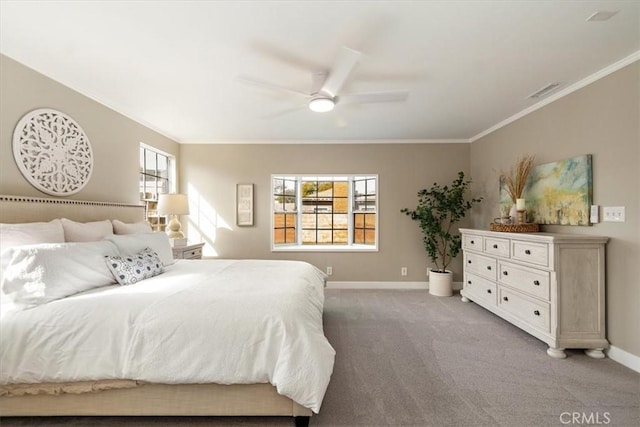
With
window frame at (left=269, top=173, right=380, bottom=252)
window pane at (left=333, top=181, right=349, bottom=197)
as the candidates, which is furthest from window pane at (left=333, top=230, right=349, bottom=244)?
window pane at (left=333, top=181, right=349, bottom=197)

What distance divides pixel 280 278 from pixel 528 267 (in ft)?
7.74

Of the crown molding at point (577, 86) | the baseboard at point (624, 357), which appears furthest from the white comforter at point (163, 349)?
the crown molding at point (577, 86)

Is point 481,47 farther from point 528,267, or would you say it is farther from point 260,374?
point 260,374

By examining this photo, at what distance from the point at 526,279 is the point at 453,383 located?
1364 mm

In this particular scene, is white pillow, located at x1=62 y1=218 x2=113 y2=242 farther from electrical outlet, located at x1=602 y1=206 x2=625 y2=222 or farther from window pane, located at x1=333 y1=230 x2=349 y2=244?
electrical outlet, located at x1=602 y1=206 x2=625 y2=222

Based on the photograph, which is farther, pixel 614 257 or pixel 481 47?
pixel 614 257

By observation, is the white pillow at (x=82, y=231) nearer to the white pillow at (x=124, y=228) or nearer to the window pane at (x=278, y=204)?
the white pillow at (x=124, y=228)

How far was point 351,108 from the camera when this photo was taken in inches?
128

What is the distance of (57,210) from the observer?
239 cm

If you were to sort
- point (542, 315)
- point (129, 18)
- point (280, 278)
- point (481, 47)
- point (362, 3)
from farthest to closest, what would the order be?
point (542, 315)
point (280, 278)
point (481, 47)
point (129, 18)
point (362, 3)

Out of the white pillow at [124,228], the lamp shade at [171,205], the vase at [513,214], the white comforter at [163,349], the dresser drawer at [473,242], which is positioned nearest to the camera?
the white comforter at [163,349]

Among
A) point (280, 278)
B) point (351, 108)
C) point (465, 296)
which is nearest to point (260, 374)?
point (280, 278)

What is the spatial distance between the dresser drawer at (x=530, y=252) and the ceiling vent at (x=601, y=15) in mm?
1687

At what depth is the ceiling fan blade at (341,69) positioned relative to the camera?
69.0 inches
